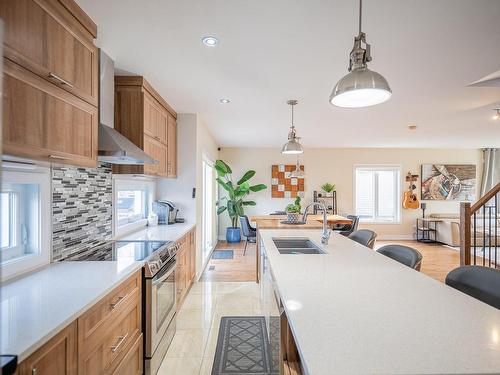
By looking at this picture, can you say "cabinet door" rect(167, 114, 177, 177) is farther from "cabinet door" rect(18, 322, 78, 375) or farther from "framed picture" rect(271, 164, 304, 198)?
"framed picture" rect(271, 164, 304, 198)

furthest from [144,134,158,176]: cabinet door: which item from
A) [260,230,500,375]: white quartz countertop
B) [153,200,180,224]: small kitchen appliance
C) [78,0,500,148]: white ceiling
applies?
[260,230,500,375]: white quartz countertop

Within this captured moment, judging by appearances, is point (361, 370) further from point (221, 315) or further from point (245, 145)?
point (245, 145)

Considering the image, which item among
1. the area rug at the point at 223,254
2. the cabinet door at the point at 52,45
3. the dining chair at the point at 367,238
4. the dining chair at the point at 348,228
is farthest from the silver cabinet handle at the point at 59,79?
the dining chair at the point at 348,228

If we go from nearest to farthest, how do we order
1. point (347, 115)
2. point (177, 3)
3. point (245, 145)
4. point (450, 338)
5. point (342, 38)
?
point (450, 338)
point (177, 3)
point (342, 38)
point (347, 115)
point (245, 145)

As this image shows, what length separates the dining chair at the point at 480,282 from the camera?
1.40 metres

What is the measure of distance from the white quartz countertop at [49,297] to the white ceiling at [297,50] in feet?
5.27

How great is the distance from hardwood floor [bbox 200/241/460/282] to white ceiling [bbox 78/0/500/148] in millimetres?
2431

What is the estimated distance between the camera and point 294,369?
1252 mm

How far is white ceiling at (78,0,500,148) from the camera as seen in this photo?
1.78m

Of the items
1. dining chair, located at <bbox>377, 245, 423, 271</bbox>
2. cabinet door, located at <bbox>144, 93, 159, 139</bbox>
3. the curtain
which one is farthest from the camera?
the curtain

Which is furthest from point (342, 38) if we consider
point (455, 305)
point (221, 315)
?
point (221, 315)

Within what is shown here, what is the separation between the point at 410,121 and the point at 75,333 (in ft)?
16.7

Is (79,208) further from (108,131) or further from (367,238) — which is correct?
(367,238)

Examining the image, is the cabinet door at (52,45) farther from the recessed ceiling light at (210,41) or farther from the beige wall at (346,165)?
the beige wall at (346,165)
